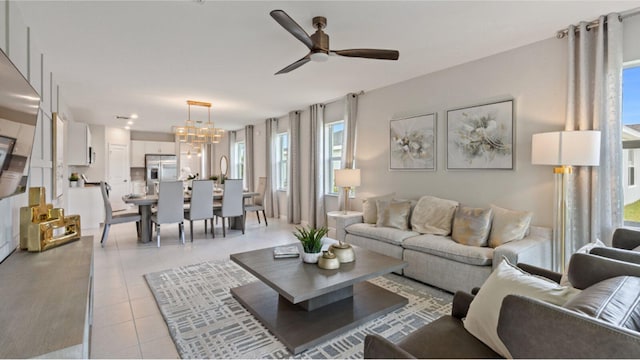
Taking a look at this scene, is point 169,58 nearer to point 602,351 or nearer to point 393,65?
point 393,65

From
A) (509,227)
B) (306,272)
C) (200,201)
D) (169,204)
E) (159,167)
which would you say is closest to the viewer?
(306,272)

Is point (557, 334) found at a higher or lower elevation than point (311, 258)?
higher

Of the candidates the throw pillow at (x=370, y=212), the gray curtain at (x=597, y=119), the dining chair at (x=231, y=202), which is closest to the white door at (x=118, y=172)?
the dining chair at (x=231, y=202)

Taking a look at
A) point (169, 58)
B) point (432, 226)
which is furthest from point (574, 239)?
point (169, 58)

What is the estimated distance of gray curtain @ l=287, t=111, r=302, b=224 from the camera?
652 cm

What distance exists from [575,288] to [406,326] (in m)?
1.27

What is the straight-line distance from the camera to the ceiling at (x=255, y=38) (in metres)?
2.41

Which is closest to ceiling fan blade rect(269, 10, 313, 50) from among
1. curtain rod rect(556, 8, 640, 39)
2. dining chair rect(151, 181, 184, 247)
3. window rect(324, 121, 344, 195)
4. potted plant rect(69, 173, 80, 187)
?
curtain rod rect(556, 8, 640, 39)

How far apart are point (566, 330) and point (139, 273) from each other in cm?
389

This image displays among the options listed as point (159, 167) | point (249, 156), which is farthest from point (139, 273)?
point (159, 167)

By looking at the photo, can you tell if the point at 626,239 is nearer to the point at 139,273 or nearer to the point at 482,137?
the point at 482,137

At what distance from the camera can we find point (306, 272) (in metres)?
2.28

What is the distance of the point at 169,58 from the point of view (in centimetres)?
343

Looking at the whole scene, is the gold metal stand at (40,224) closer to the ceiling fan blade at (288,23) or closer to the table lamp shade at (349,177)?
the ceiling fan blade at (288,23)
